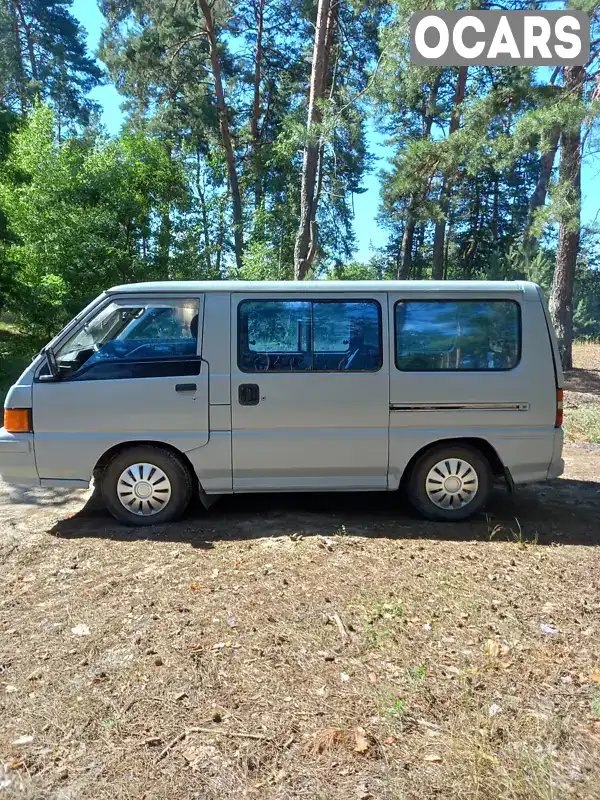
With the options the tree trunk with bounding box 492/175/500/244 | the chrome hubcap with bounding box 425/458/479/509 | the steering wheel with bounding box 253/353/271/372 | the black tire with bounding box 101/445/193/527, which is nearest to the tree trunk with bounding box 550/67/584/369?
the chrome hubcap with bounding box 425/458/479/509

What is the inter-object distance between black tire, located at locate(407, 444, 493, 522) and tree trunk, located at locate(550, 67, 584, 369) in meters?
7.98

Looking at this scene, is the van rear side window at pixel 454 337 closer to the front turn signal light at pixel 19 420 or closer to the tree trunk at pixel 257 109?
the front turn signal light at pixel 19 420

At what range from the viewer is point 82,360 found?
516cm

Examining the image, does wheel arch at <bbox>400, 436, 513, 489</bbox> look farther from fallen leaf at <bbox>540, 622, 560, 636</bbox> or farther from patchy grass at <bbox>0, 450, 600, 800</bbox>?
fallen leaf at <bbox>540, 622, 560, 636</bbox>

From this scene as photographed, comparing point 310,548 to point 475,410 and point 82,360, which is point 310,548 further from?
point 82,360

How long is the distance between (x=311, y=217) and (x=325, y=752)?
578 inches

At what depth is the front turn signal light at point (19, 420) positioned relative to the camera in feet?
16.7

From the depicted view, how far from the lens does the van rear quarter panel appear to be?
5.26m

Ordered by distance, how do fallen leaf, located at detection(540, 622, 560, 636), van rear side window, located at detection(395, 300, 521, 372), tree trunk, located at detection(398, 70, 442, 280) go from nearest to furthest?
fallen leaf, located at detection(540, 622, 560, 636), van rear side window, located at detection(395, 300, 521, 372), tree trunk, located at detection(398, 70, 442, 280)

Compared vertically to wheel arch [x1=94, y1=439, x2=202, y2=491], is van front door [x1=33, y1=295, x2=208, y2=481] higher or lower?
higher

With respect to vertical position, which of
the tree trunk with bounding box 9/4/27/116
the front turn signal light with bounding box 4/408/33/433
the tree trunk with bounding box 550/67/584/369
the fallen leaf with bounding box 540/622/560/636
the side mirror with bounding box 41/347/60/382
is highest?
the tree trunk with bounding box 9/4/27/116

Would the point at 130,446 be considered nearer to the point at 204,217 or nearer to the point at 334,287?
the point at 334,287

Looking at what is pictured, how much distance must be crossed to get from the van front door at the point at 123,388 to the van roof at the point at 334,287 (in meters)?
0.10

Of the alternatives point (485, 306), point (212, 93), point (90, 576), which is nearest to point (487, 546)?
point (485, 306)
